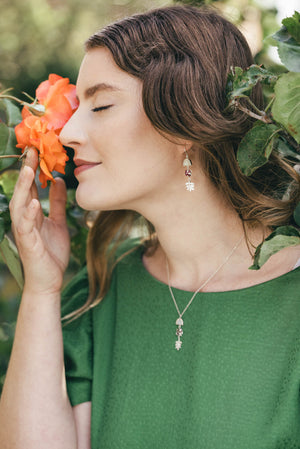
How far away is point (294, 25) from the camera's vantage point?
945 millimetres

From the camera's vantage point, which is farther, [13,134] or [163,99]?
[13,134]

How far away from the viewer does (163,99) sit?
1.25 m

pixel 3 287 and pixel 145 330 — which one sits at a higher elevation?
pixel 145 330

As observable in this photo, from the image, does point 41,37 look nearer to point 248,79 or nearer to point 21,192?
point 21,192

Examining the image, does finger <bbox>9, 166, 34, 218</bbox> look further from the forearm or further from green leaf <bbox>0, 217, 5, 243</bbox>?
the forearm

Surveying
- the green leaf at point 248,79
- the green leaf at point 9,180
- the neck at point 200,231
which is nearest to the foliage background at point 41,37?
the green leaf at point 9,180

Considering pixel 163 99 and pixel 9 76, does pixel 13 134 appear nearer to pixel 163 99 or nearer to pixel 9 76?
pixel 163 99

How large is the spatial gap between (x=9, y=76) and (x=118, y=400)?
1.89 meters


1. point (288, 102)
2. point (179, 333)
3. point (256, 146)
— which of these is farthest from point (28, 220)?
point (288, 102)

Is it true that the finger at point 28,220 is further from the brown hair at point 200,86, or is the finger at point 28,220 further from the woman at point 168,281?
the brown hair at point 200,86

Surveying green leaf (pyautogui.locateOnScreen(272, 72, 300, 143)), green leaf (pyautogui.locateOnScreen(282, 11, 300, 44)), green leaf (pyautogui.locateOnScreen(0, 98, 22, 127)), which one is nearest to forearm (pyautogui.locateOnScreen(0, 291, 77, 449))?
green leaf (pyautogui.locateOnScreen(0, 98, 22, 127))

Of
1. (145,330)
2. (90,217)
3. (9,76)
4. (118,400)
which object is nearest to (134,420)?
(118,400)

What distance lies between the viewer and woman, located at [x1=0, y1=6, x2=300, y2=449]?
4.15ft

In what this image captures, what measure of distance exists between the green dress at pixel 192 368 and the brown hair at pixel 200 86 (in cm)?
26
